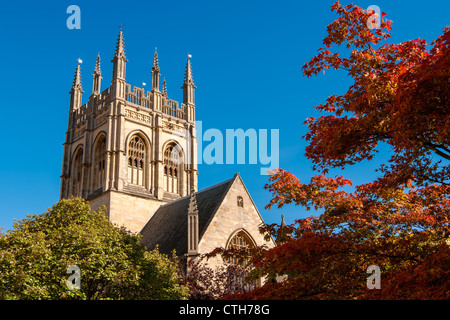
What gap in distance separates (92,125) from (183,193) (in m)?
10.8

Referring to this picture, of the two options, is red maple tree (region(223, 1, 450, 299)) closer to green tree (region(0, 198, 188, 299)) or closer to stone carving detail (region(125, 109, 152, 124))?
green tree (region(0, 198, 188, 299))

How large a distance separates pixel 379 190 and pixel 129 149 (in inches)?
1345

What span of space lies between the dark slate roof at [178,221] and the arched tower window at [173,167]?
17.7 ft

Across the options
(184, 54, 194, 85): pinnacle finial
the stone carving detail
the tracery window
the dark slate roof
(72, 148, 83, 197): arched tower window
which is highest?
(184, 54, 194, 85): pinnacle finial

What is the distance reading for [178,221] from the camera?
110 feet

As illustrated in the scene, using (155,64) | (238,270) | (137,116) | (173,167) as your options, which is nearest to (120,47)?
(155,64)

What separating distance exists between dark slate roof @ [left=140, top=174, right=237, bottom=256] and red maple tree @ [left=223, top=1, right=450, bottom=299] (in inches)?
652

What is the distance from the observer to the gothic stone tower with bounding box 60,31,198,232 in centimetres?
4131

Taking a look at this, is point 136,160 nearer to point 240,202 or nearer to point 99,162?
point 99,162

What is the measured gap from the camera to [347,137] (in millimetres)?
10273

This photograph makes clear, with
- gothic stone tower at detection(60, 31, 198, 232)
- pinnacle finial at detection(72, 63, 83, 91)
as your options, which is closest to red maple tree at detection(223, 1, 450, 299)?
gothic stone tower at detection(60, 31, 198, 232)
